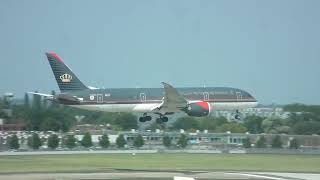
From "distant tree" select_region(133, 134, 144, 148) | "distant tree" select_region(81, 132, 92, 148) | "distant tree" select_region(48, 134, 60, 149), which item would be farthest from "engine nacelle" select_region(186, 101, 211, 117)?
"distant tree" select_region(81, 132, 92, 148)

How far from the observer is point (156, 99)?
9469 centimetres

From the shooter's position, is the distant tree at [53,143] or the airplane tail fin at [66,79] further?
the distant tree at [53,143]

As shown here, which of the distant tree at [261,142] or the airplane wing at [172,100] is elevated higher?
the airplane wing at [172,100]

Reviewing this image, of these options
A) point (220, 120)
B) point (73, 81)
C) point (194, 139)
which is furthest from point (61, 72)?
point (220, 120)

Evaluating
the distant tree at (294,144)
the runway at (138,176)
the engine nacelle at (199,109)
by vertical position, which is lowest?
the runway at (138,176)

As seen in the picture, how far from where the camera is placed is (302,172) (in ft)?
202

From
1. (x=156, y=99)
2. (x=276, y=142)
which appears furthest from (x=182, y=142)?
(x=156, y=99)

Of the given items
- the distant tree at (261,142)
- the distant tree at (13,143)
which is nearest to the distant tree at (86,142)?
the distant tree at (13,143)

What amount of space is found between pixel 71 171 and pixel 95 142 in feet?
217

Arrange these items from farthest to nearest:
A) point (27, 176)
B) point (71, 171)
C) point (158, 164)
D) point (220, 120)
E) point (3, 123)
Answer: point (220, 120) → point (3, 123) → point (158, 164) → point (71, 171) → point (27, 176)

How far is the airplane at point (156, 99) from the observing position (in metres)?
91.6

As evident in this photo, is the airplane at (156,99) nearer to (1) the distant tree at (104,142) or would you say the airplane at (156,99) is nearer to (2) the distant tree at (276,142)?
(2) the distant tree at (276,142)

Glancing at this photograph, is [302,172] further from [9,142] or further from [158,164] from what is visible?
[9,142]

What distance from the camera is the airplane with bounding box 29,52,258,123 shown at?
9162cm
